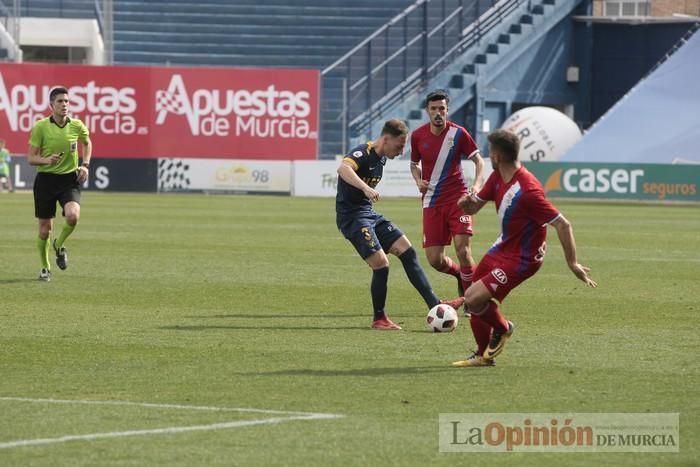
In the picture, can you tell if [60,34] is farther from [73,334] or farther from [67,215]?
[73,334]

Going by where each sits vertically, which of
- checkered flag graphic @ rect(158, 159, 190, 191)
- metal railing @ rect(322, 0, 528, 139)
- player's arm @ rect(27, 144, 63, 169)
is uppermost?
player's arm @ rect(27, 144, 63, 169)

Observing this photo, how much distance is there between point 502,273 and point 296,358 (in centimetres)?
167

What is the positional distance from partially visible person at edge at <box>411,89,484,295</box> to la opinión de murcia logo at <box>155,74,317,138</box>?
1356 inches

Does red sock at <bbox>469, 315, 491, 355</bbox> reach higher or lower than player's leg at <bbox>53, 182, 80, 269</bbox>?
higher

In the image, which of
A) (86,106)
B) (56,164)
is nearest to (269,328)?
(56,164)

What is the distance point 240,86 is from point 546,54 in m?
12.2

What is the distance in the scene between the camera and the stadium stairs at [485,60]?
49.2 m

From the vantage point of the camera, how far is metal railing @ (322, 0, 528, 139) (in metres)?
49.7

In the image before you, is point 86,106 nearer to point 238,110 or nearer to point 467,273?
point 238,110

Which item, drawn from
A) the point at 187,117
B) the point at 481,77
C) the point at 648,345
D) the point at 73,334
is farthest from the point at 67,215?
the point at 481,77

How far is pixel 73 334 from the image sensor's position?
39.1 ft

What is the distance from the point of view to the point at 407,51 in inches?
2021

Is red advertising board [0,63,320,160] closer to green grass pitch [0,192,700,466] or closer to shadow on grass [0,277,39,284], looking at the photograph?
green grass pitch [0,192,700,466]

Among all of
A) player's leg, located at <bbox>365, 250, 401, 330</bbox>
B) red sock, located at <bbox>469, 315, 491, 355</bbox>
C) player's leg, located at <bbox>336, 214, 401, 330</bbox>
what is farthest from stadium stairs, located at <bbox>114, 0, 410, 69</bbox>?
red sock, located at <bbox>469, 315, 491, 355</bbox>
